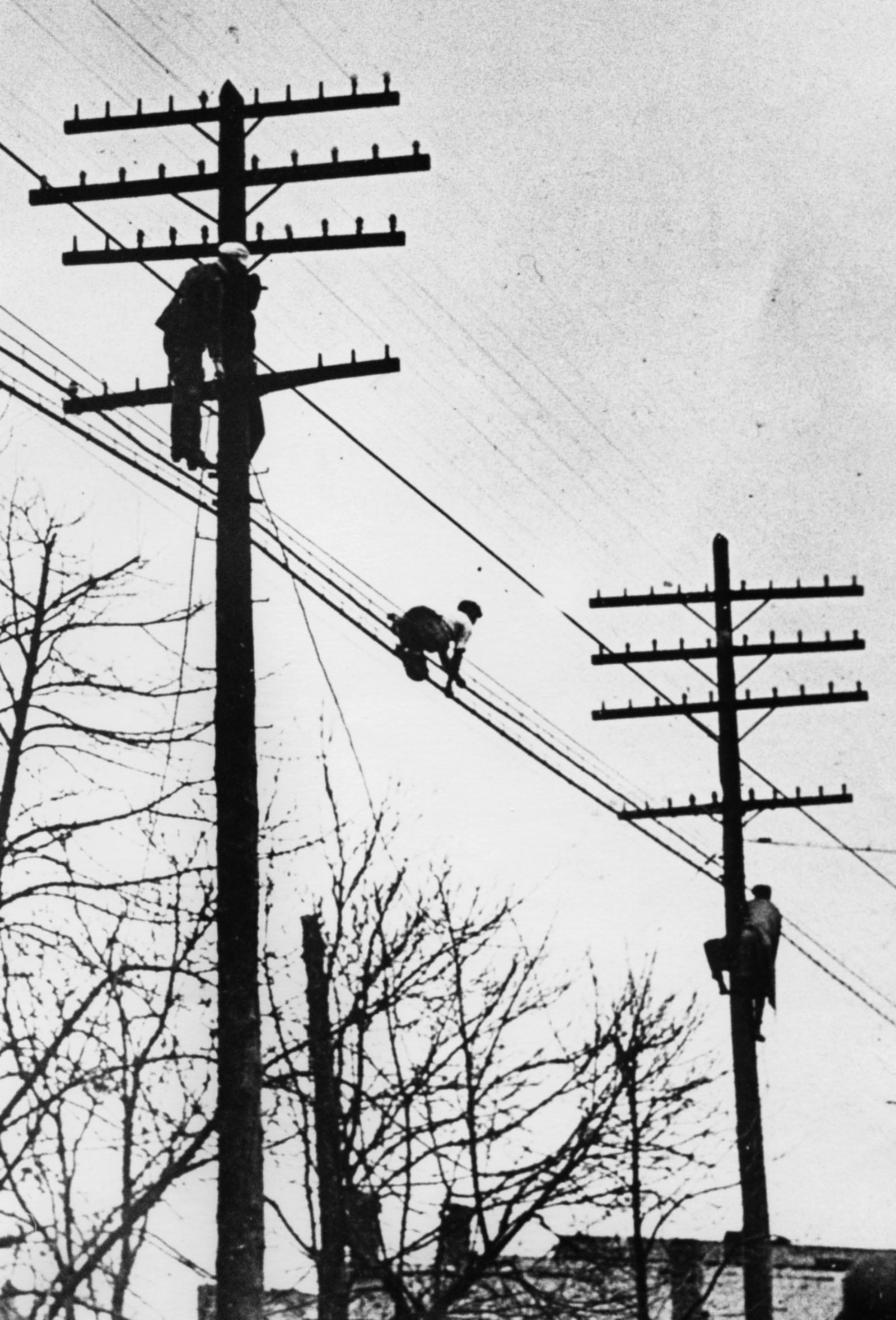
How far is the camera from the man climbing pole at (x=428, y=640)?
45.0 ft

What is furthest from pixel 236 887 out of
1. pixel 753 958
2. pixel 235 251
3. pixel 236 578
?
pixel 753 958

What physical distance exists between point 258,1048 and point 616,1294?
585 cm

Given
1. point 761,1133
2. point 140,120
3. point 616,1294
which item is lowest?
point 616,1294

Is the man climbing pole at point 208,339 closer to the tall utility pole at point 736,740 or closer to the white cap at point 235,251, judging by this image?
the white cap at point 235,251

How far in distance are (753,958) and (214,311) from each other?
10074mm

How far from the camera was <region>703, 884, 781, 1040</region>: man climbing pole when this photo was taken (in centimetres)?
1755

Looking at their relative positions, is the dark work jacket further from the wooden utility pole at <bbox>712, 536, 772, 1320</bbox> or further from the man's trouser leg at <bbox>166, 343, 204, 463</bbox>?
the wooden utility pole at <bbox>712, 536, 772, 1320</bbox>

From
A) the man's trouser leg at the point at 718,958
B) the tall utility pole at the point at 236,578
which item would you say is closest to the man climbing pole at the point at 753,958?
the man's trouser leg at the point at 718,958

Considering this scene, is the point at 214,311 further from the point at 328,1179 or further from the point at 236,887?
the point at 328,1179

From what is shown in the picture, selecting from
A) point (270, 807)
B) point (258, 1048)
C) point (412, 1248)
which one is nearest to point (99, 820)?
point (270, 807)

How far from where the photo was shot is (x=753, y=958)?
17.6 m

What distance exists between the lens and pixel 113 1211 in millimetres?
11688

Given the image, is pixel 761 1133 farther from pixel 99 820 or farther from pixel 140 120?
pixel 140 120

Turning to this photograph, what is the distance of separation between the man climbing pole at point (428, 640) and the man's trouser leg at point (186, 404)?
3719 millimetres
